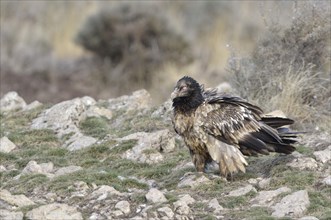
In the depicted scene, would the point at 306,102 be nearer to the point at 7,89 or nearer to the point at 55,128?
the point at 55,128

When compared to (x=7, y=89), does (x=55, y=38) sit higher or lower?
higher

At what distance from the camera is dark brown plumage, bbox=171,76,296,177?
30.4ft

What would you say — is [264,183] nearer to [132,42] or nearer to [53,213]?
[53,213]

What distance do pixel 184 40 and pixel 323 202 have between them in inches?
664

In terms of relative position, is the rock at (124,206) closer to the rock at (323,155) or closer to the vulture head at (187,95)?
the vulture head at (187,95)

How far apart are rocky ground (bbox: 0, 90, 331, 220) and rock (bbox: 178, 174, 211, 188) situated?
1 cm

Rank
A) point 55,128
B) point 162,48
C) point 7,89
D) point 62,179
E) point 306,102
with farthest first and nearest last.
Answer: point 162,48
point 7,89
point 306,102
point 55,128
point 62,179

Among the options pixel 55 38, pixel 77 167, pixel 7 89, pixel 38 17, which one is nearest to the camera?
pixel 77 167

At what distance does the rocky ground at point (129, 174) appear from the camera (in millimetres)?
8156

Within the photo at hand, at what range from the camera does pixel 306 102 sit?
43.5 ft

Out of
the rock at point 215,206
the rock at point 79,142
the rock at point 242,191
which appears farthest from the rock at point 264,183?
the rock at point 79,142

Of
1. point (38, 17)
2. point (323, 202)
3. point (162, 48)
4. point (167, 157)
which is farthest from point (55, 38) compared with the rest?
point (323, 202)

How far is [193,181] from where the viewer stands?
9188 millimetres

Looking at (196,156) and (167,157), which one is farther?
(167,157)
